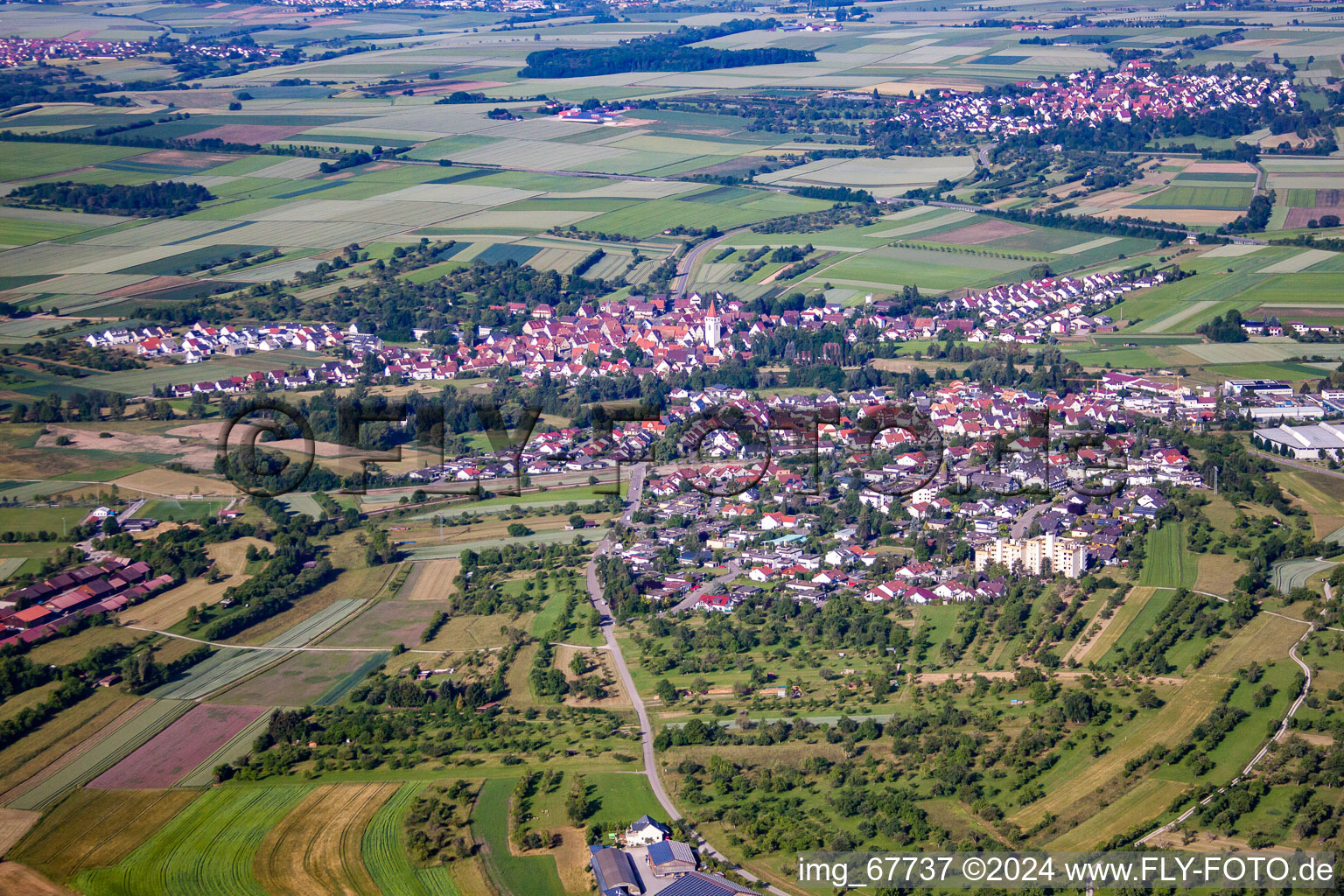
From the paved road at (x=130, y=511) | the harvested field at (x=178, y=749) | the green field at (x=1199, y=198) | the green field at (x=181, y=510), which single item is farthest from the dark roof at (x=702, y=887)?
the green field at (x=1199, y=198)

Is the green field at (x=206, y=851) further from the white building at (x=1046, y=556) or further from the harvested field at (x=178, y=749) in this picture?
the white building at (x=1046, y=556)

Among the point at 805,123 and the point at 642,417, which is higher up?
the point at 805,123

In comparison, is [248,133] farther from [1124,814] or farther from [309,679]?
[1124,814]

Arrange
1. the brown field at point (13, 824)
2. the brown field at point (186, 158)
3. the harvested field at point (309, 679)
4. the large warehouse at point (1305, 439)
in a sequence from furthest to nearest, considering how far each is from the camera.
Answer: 1. the brown field at point (186, 158)
2. the large warehouse at point (1305, 439)
3. the harvested field at point (309, 679)
4. the brown field at point (13, 824)

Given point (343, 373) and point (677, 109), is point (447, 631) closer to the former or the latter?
point (343, 373)

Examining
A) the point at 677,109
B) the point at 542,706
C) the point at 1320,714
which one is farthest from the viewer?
the point at 677,109

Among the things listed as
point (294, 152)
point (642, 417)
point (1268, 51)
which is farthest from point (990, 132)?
point (642, 417)
